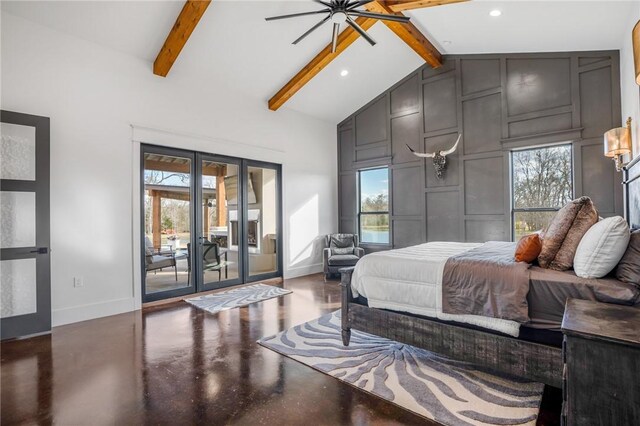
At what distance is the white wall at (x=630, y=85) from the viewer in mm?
3387

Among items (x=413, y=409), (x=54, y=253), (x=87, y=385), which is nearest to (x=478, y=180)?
(x=413, y=409)

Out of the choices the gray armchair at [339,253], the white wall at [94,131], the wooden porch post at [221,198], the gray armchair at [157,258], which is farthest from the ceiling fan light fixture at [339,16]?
the gray armchair at [339,253]

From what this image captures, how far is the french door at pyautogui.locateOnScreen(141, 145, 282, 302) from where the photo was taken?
15.3ft

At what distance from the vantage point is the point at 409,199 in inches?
248

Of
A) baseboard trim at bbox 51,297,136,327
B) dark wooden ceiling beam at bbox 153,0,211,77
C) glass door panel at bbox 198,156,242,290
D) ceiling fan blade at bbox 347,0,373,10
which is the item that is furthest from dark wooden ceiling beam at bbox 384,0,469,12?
baseboard trim at bbox 51,297,136,327

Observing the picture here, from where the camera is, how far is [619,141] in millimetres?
3488

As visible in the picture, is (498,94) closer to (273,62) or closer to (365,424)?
(273,62)

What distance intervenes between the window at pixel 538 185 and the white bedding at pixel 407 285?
11.2 feet

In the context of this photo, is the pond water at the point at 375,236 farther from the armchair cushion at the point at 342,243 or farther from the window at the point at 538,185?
the window at the point at 538,185

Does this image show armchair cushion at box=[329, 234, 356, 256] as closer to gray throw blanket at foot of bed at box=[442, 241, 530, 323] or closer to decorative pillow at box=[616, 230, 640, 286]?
gray throw blanket at foot of bed at box=[442, 241, 530, 323]

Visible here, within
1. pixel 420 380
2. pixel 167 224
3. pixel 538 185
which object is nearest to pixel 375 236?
pixel 538 185

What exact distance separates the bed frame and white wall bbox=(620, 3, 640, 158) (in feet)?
2.03

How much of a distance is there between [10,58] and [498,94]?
658 centimetres

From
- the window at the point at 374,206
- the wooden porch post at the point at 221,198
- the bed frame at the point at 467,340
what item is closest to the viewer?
the bed frame at the point at 467,340
